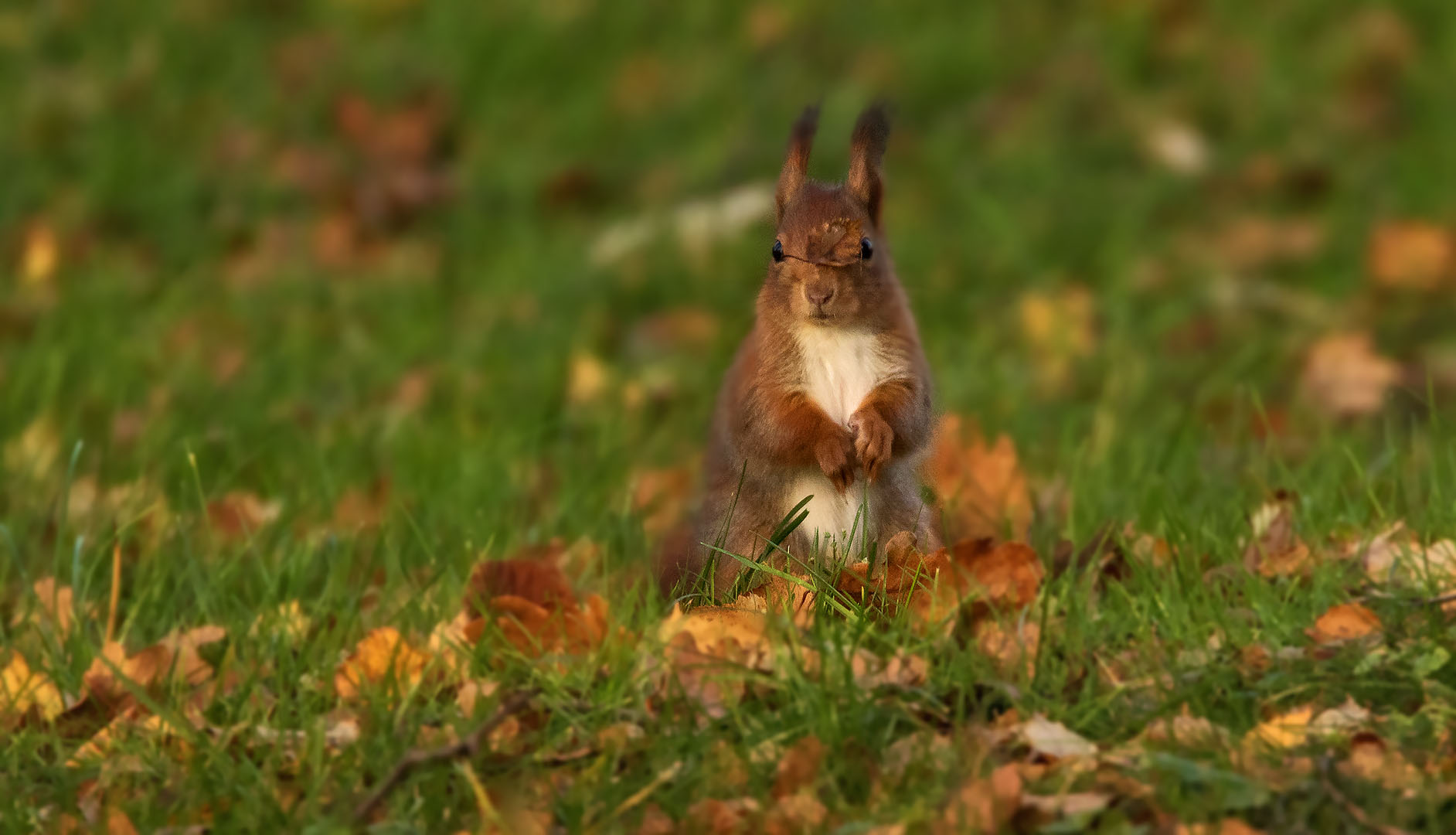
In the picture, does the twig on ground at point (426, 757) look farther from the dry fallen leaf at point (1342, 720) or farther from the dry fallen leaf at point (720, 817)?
the dry fallen leaf at point (1342, 720)

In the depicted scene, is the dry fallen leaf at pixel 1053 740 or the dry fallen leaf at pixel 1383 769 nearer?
the dry fallen leaf at pixel 1383 769

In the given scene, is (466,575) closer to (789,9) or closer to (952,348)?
(952,348)

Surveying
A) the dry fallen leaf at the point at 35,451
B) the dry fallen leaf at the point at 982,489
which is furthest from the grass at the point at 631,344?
the dry fallen leaf at the point at 982,489

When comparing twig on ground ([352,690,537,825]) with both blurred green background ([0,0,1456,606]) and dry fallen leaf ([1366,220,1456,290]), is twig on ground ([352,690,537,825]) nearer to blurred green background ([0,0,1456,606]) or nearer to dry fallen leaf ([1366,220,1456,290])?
blurred green background ([0,0,1456,606])

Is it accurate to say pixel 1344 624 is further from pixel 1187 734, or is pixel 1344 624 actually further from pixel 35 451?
pixel 35 451

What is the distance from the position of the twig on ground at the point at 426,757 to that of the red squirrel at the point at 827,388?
20.0 inches

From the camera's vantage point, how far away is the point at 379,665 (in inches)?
123

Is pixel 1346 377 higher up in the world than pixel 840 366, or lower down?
lower down

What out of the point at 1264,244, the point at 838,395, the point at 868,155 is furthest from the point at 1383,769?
the point at 1264,244

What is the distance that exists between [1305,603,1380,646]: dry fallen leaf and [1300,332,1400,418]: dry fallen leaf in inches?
99.7

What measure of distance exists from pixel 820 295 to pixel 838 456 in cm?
27

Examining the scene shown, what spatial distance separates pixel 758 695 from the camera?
2877mm

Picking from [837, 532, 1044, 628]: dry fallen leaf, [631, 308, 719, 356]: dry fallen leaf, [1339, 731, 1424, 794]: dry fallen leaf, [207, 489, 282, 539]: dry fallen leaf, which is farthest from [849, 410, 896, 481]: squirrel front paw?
[631, 308, 719, 356]: dry fallen leaf

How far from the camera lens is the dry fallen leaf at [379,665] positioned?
3031 millimetres
